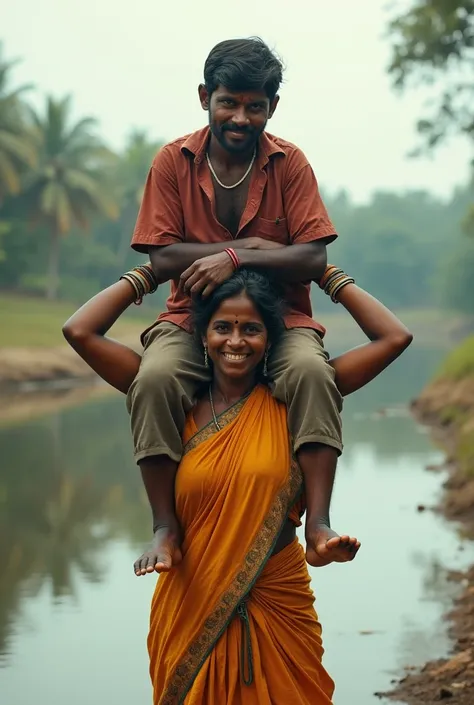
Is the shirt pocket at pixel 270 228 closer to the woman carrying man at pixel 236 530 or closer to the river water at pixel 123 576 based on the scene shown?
the woman carrying man at pixel 236 530

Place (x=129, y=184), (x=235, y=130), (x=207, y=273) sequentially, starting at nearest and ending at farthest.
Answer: (x=207, y=273) < (x=235, y=130) < (x=129, y=184)

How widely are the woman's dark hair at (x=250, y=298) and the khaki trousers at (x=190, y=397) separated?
0.37 feet

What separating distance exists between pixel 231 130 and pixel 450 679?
334 cm

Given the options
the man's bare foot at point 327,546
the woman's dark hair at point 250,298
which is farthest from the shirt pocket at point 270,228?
Result: the man's bare foot at point 327,546

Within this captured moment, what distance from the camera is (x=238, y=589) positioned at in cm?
362

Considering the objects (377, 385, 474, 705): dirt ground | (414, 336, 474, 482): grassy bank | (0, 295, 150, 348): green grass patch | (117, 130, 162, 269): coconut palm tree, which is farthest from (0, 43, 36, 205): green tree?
(377, 385, 474, 705): dirt ground

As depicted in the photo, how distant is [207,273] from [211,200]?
1.06 ft

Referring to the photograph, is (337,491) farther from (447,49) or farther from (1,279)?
(1,279)

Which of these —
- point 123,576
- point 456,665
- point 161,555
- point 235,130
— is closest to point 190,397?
point 161,555

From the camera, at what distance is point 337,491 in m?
12.6

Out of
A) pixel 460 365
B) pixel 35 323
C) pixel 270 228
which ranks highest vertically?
pixel 35 323

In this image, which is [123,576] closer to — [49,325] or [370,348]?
[370,348]

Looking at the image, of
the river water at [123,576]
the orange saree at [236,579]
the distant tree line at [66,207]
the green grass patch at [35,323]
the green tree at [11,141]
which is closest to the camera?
the orange saree at [236,579]

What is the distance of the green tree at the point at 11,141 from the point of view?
36719 mm
